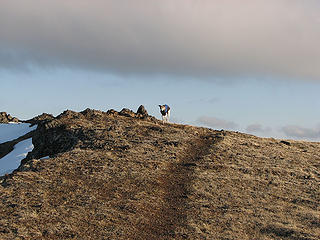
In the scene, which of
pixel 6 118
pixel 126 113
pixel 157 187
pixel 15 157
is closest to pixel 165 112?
pixel 126 113

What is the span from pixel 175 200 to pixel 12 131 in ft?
250

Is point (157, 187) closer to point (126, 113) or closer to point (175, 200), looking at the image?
point (175, 200)

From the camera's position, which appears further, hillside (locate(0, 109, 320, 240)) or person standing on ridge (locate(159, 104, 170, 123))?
person standing on ridge (locate(159, 104, 170, 123))

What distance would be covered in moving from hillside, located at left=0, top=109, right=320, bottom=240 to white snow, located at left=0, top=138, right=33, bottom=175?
18366mm

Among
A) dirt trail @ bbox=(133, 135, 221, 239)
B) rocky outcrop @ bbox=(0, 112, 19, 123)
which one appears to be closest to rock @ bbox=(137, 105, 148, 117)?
dirt trail @ bbox=(133, 135, 221, 239)

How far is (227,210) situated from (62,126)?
2475 centimetres

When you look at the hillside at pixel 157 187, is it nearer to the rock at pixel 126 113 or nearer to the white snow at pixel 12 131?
the rock at pixel 126 113

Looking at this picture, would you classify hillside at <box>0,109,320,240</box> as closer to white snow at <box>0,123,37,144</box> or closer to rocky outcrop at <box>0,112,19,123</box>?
white snow at <box>0,123,37,144</box>

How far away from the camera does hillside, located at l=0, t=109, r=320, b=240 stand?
77.7 ft

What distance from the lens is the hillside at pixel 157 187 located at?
2367 centimetres

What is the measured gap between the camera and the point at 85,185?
29406 millimetres

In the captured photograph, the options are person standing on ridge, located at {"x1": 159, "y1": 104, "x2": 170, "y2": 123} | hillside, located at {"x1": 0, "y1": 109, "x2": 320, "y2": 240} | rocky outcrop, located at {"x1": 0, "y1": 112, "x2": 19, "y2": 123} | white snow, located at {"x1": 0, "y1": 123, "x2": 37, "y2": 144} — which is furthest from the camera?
rocky outcrop, located at {"x1": 0, "y1": 112, "x2": 19, "y2": 123}

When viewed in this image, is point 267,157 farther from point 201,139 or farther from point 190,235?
point 190,235

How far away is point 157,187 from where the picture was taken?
30.0m
